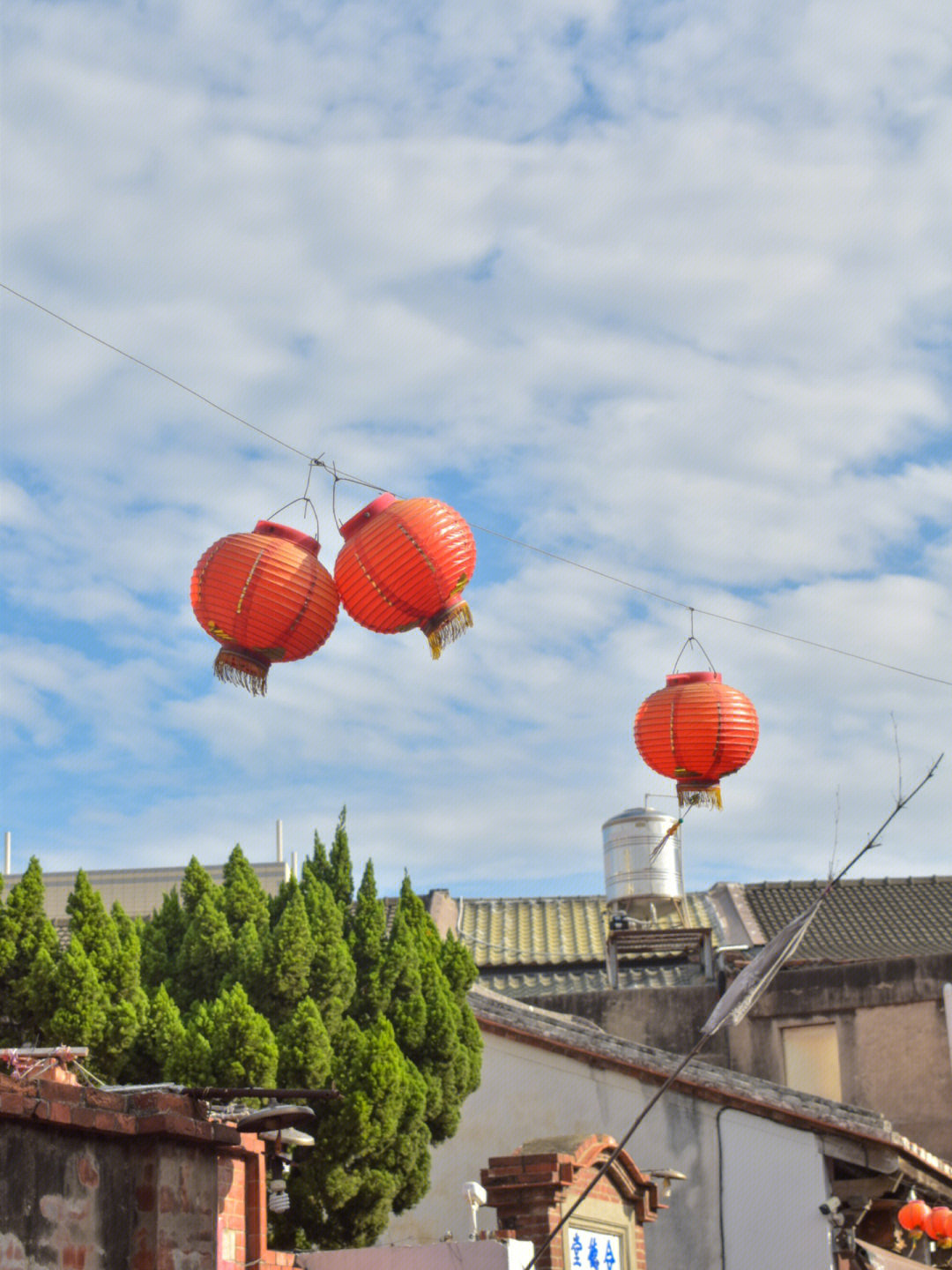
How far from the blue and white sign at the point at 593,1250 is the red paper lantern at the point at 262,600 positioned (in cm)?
655

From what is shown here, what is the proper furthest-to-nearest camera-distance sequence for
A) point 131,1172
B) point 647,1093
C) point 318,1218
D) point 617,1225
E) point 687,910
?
point 687,910, point 647,1093, point 617,1225, point 318,1218, point 131,1172

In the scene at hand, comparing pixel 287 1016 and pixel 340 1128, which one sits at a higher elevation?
pixel 287 1016

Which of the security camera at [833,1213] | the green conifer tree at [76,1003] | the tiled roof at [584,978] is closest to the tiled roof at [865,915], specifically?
the tiled roof at [584,978]

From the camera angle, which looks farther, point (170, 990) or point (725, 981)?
point (725, 981)

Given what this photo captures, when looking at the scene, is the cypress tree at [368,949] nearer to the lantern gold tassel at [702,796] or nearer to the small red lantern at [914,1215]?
the lantern gold tassel at [702,796]

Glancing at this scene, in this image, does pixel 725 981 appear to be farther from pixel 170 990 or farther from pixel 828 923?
pixel 170 990

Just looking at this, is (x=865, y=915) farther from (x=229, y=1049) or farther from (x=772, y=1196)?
(x=229, y=1049)

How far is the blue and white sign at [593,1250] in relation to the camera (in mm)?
13461

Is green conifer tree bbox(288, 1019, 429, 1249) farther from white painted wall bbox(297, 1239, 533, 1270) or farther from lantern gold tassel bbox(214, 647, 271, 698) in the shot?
lantern gold tassel bbox(214, 647, 271, 698)

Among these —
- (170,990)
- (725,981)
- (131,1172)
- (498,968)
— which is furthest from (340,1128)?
(498,968)

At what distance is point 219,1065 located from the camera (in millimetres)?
12523

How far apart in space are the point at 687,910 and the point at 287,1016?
15055mm

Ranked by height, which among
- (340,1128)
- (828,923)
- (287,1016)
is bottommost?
(340,1128)

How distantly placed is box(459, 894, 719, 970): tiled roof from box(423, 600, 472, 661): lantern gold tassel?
16.7m
